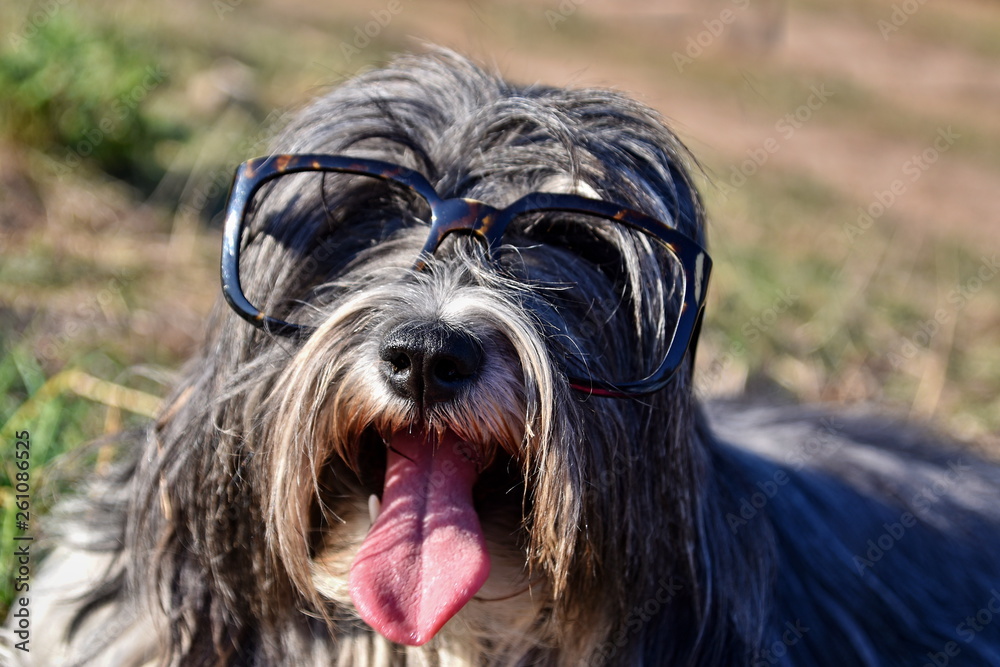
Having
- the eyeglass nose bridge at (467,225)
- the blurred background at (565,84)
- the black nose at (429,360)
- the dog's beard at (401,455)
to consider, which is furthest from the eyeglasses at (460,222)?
the blurred background at (565,84)

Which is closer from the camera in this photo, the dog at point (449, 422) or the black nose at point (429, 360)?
the black nose at point (429, 360)

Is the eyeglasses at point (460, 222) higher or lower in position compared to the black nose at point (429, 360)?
higher

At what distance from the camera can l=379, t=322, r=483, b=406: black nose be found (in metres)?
2.21

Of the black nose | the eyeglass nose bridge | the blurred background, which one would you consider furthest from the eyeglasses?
the blurred background

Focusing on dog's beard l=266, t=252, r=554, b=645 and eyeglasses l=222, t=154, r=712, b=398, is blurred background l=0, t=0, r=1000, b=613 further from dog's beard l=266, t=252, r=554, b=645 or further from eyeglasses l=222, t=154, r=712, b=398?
dog's beard l=266, t=252, r=554, b=645

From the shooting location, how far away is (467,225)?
2488mm

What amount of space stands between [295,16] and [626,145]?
11.3 meters

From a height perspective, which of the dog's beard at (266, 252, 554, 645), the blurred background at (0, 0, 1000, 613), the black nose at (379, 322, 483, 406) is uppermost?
the black nose at (379, 322, 483, 406)

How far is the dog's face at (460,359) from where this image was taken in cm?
232

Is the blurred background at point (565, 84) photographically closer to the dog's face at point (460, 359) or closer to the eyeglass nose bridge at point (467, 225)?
the dog's face at point (460, 359)

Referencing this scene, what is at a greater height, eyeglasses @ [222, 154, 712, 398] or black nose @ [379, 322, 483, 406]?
eyeglasses @ [222, 154, 712, 398]

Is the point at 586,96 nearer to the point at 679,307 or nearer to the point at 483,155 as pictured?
the point at 483,155

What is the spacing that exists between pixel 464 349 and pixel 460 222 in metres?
0.38

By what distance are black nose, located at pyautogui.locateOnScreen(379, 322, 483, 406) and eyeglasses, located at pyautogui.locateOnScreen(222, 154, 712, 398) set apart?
0.91 feet
